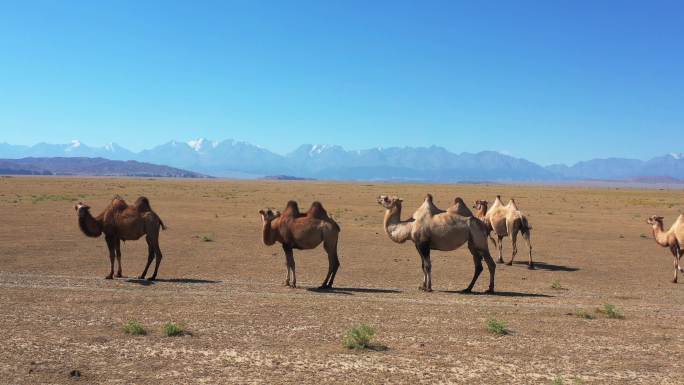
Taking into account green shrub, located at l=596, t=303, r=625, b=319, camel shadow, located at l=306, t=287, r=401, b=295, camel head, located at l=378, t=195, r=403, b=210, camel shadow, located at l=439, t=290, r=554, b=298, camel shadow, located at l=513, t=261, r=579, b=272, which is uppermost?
camel head, located at l=378, t=195, r=403, b=210

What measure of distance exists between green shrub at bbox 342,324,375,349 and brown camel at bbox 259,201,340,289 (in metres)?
4.64

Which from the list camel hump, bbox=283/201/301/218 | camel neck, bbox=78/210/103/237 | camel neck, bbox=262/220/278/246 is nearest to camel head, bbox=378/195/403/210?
camel hump, bbox=283/201/301/218

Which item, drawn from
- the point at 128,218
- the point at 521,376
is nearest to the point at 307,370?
the point at 521,376

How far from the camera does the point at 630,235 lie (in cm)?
3036

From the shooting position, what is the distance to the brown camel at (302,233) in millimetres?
13789

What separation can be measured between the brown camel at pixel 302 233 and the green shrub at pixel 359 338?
183 inches

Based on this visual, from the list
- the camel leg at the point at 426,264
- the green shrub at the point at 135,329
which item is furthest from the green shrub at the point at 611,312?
the green shrub at the point at 135,329

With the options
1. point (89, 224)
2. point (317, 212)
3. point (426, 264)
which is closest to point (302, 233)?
point (317, 212)

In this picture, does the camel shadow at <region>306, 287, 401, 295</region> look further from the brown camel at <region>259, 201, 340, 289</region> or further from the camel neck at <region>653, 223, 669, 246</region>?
the camel neck at <region>653, 223, 669, 246</region>

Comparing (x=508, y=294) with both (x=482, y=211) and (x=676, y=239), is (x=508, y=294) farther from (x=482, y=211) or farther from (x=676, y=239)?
(x=482, y=211)

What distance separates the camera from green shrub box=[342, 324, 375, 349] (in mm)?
8562

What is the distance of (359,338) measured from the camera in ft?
28.4

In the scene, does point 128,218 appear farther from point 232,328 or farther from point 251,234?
point 251,234

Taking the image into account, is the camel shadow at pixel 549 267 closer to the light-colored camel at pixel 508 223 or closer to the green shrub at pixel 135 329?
the light-colored camel at pixel 508 223
